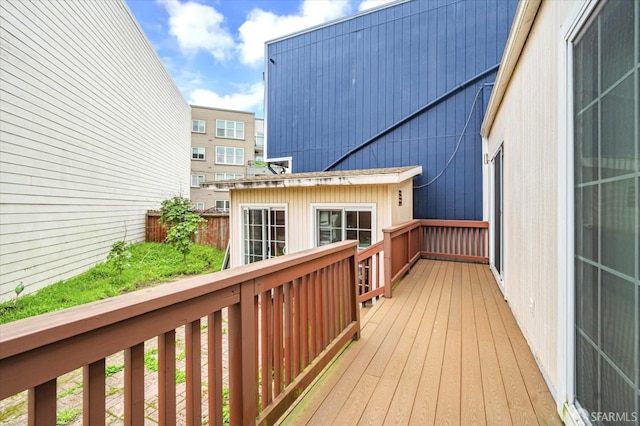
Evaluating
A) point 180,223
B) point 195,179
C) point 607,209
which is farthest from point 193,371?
point 195,179

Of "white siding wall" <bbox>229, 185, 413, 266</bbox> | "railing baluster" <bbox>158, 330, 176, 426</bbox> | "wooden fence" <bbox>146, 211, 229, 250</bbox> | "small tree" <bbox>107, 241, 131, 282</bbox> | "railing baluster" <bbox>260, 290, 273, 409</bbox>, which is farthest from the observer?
"wooden fence" <bbox>146, 211, 229, 250</bbox>

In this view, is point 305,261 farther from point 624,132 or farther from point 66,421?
point 66,421

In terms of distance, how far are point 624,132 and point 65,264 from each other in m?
8.32

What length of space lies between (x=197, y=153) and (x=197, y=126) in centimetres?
179

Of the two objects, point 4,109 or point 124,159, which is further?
point 124,159

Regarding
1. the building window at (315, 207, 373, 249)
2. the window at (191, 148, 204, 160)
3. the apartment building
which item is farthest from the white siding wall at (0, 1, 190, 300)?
the window at (191, 148, 204, 160)

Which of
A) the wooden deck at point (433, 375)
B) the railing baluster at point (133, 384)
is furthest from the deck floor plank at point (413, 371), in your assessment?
the railing baluster at point (133, 384)

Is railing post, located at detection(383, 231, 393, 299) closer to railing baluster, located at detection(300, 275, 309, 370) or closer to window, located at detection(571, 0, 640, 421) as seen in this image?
railing baluster, located at detection(300, 275, 309, 370)

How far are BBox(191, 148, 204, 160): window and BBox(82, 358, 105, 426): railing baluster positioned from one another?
20.1 metres

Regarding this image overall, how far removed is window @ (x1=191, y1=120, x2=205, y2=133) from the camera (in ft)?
62.3

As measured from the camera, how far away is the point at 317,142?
28.7 ft

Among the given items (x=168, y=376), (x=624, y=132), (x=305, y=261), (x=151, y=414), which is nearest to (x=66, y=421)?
(x=151, y=414)

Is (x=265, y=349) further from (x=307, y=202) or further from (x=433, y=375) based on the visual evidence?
(x=307, y=202)

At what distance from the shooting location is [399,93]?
7.54m
